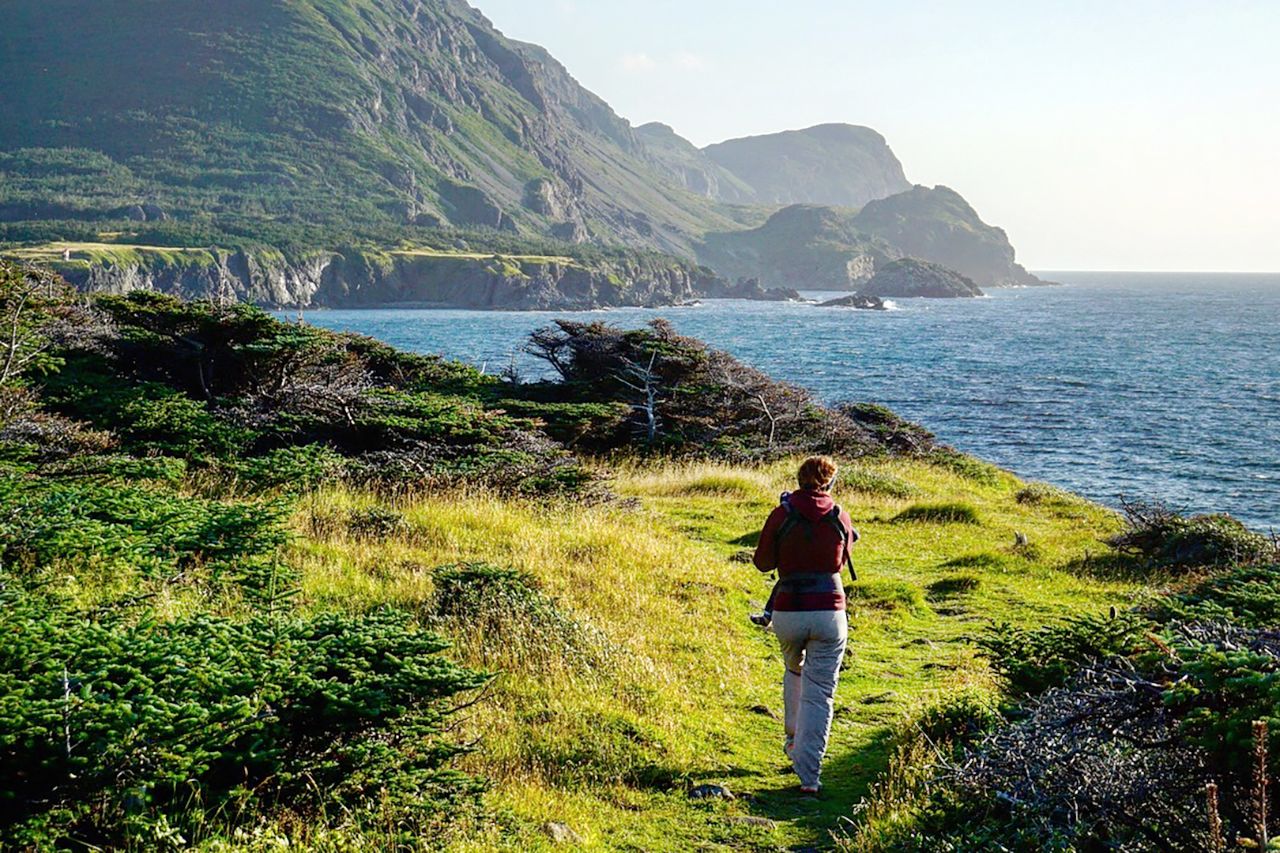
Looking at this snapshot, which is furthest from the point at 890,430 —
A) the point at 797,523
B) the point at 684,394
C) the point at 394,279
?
the point at 394,279

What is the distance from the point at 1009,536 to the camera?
17.7 m

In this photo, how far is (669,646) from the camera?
30.1ft

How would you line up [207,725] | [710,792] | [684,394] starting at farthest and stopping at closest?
[684,394] < [710,792] < [207,725]

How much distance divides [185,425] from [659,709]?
32.7 feet

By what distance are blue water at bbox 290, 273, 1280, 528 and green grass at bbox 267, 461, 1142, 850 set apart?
17786 millimetres

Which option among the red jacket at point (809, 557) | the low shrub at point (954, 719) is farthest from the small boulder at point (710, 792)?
the low shrub at point (954, 719)

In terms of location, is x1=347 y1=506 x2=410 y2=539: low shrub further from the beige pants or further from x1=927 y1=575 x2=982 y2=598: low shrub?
x1=927 y1=575 x2=982 y2=598: low shrub

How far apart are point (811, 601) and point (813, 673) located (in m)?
0.53

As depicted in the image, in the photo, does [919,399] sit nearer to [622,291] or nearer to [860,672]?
[860,672]

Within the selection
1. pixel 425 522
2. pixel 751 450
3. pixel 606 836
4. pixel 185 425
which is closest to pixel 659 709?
pixel 606 836

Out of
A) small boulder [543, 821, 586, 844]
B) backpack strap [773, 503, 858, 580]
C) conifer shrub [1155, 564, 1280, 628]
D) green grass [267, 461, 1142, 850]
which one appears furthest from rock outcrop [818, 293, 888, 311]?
small boulder [543, 821, 586, 844]

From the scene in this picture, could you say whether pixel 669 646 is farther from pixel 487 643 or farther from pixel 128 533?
pixel 128 533

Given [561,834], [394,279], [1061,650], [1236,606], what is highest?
[394,279]

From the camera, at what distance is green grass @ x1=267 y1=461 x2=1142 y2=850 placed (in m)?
6.04
